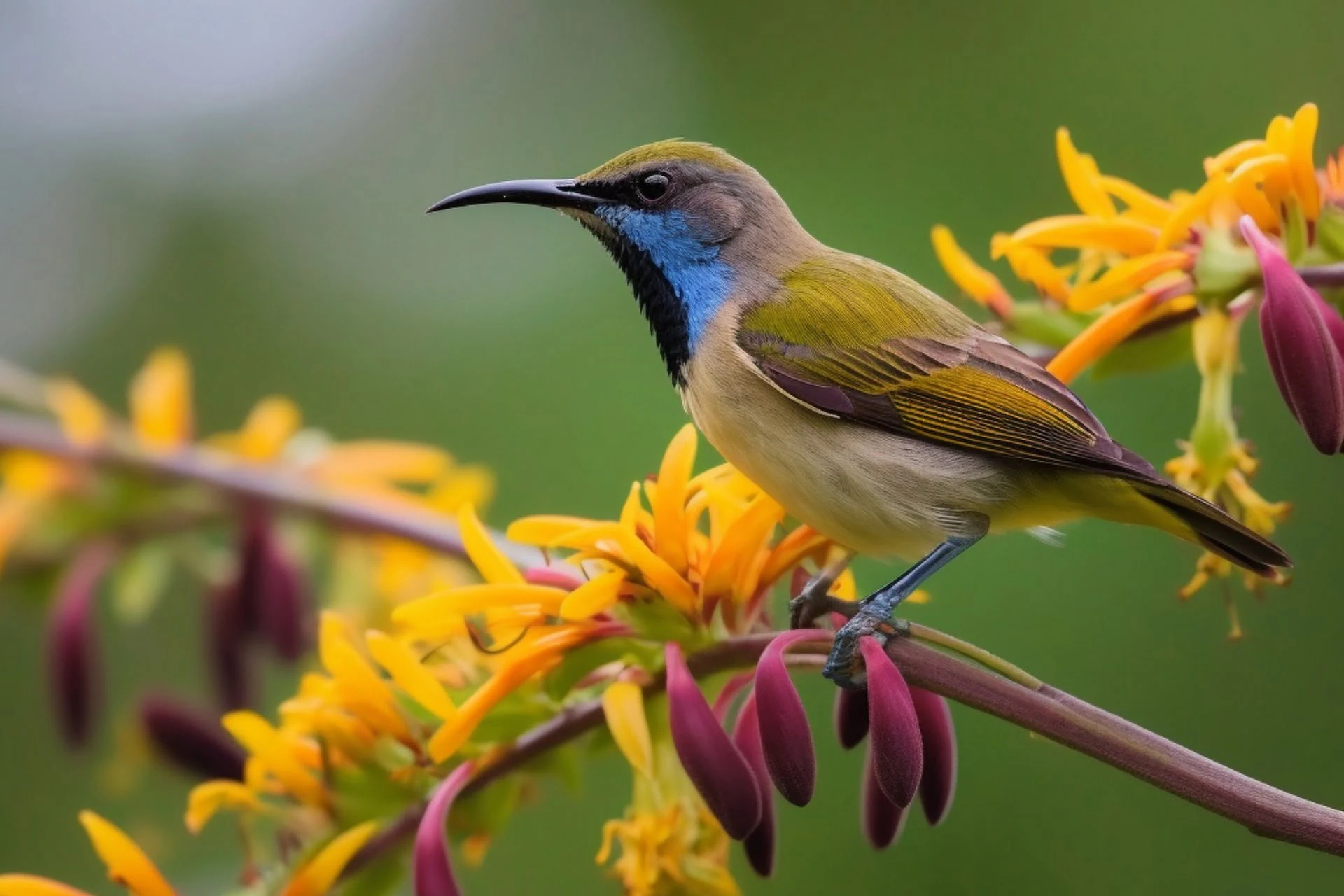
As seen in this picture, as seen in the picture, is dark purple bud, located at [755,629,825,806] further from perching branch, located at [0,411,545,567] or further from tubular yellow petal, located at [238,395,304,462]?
tubular yellow petal, located at [238,395,304,462]

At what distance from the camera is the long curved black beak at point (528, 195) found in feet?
7.57

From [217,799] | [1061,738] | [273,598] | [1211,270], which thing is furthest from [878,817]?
[273,598]

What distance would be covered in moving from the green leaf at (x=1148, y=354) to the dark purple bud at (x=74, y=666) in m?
1.72

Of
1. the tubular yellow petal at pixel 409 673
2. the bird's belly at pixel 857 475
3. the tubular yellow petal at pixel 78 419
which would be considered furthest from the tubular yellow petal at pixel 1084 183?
the tubular yellow petal at pixel 78 419

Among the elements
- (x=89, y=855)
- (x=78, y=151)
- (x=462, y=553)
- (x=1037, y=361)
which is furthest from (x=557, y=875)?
(x=78, y=151)

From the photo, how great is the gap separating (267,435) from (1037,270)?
1.68 meters

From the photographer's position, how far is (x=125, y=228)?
7660 millimetres

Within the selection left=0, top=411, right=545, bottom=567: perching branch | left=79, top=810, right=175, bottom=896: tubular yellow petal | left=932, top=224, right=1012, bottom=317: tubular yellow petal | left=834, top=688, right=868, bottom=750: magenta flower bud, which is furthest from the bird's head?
left=79, top=810, right=175, bottom=896: tubular yellow petal

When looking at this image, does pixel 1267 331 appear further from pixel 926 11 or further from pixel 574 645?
pixel 926 11

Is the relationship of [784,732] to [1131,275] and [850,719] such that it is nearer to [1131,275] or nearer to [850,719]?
[850,719]

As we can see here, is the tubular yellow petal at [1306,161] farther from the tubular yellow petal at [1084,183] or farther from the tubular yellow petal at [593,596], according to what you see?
the tubular yellow petal at [593,596]

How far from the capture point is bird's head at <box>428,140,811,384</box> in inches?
96.0

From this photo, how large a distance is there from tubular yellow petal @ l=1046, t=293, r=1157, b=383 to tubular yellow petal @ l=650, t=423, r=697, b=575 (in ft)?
1.68

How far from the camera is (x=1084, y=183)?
1.94 m
